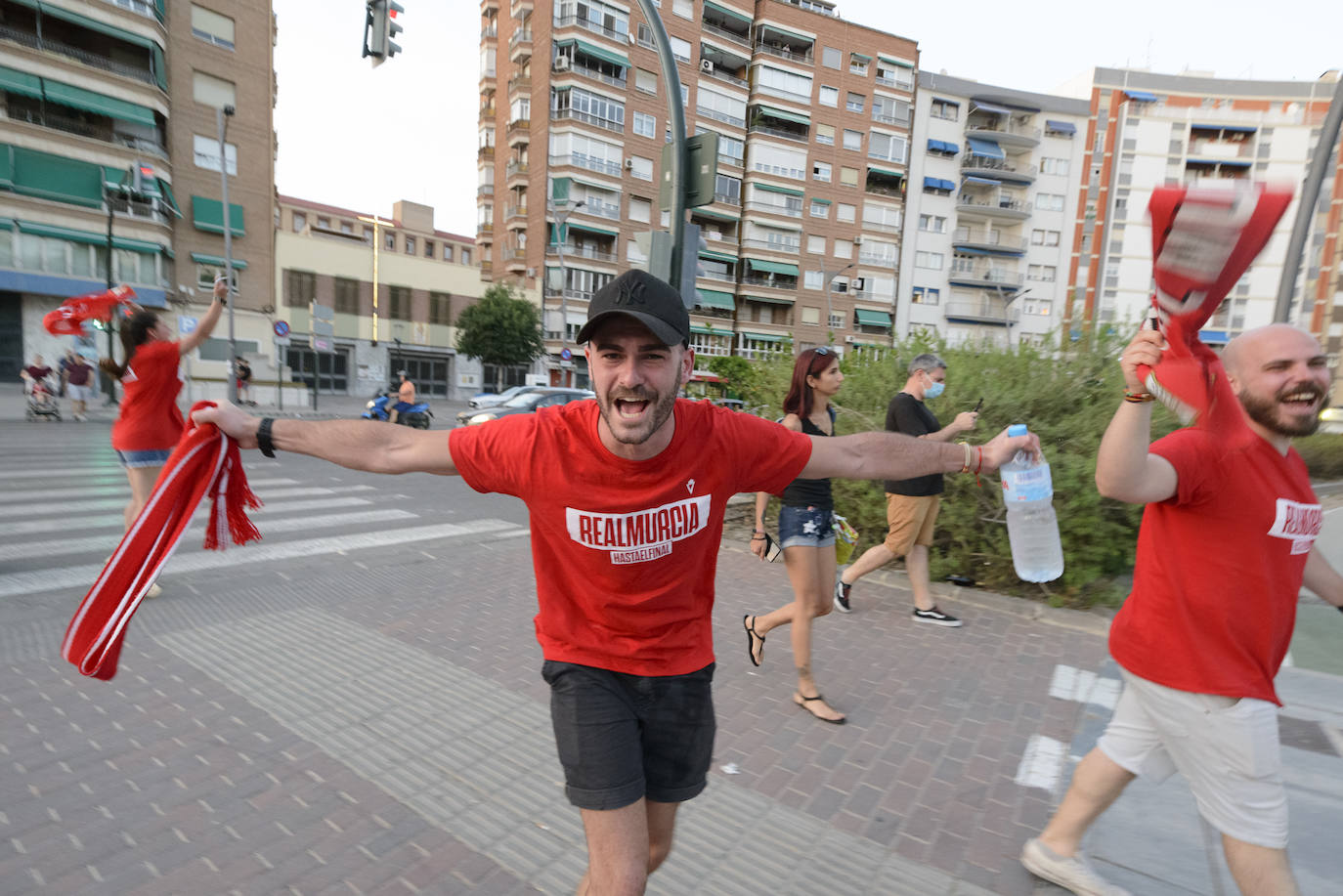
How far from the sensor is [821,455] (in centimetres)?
239

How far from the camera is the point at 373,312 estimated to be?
152 ft

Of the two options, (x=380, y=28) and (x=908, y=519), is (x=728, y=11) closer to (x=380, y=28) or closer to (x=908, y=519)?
(x=380, y=28)

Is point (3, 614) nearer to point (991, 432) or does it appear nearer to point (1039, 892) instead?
point (1039, 892)

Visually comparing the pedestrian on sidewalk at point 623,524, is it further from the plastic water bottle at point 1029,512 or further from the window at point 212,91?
the window at point 212,91

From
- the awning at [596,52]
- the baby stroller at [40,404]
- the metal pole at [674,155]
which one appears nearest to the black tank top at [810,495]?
the metal pole at [674,155]

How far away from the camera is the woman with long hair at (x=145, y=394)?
17.6 ft

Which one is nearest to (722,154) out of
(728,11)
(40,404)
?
(728,11)

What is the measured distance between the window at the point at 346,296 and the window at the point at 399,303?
6.68 feet

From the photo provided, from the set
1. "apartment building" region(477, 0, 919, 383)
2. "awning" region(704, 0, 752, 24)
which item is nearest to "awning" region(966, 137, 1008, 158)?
"apartment building" region(477, 0, 919, 383)

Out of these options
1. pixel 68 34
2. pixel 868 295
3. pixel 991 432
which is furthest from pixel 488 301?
pixel 991 432

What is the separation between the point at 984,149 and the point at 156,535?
67.5 meters

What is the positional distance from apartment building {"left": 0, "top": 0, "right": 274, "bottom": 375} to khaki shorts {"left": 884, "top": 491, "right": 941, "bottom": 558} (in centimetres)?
2618

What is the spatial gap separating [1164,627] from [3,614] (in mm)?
6877

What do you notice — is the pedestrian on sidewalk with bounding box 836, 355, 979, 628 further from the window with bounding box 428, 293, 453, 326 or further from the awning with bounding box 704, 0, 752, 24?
the awning with bounding box 704, 0, 752, 24
